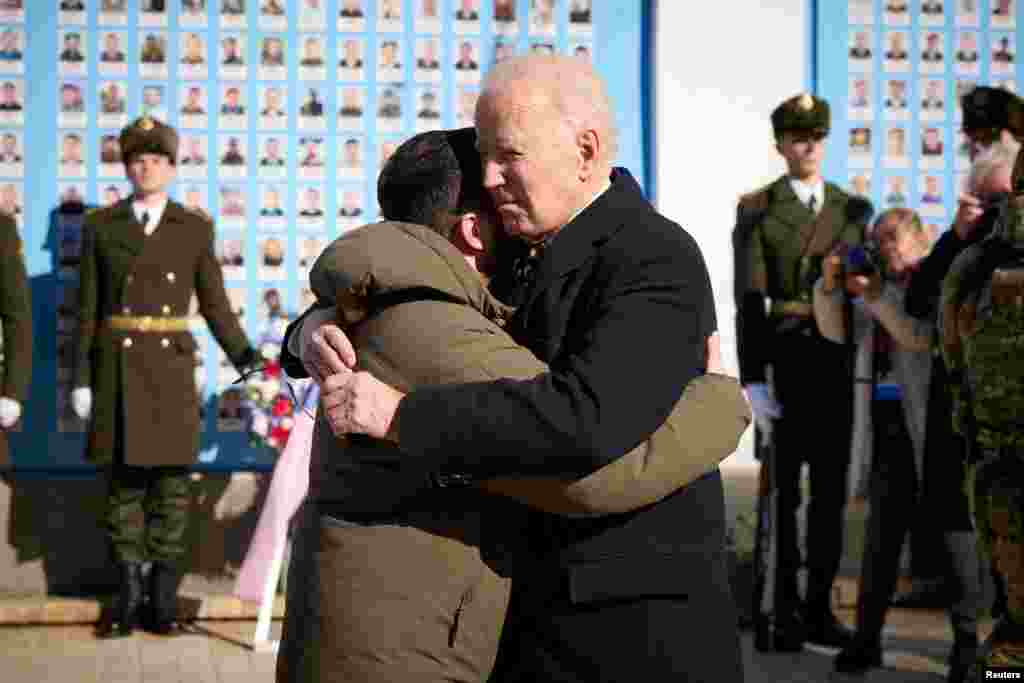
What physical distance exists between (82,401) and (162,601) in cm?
84

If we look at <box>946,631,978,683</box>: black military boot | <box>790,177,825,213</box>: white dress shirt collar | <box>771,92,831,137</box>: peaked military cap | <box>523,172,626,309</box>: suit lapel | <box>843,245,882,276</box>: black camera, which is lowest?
<box>946,631,978,683</box>: black military boot

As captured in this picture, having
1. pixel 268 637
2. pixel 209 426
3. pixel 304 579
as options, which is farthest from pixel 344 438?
pixel 209 426

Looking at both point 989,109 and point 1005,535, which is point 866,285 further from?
point 1005,535

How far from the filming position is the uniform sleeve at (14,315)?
659 centimetres

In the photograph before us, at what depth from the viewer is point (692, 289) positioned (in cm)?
248

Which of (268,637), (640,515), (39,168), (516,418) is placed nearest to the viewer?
(516,418)

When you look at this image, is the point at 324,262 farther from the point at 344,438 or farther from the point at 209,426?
the point at 209,426

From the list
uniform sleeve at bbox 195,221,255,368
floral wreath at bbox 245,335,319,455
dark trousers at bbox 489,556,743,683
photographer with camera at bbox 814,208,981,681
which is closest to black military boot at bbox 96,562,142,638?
floral wreath at bbox 245,335,319,455

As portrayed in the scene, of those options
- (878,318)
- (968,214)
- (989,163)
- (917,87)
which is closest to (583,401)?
(968,214)

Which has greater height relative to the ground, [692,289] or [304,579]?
[692,289]

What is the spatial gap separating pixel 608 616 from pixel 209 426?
500cm

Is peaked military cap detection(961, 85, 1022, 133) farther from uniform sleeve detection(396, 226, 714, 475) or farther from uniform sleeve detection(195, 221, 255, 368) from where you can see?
uniform sleeve detection(396, 226, 714, 475)

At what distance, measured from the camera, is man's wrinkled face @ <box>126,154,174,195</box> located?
22.6ft

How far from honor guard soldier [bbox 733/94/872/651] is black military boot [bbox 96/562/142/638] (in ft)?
7.88
